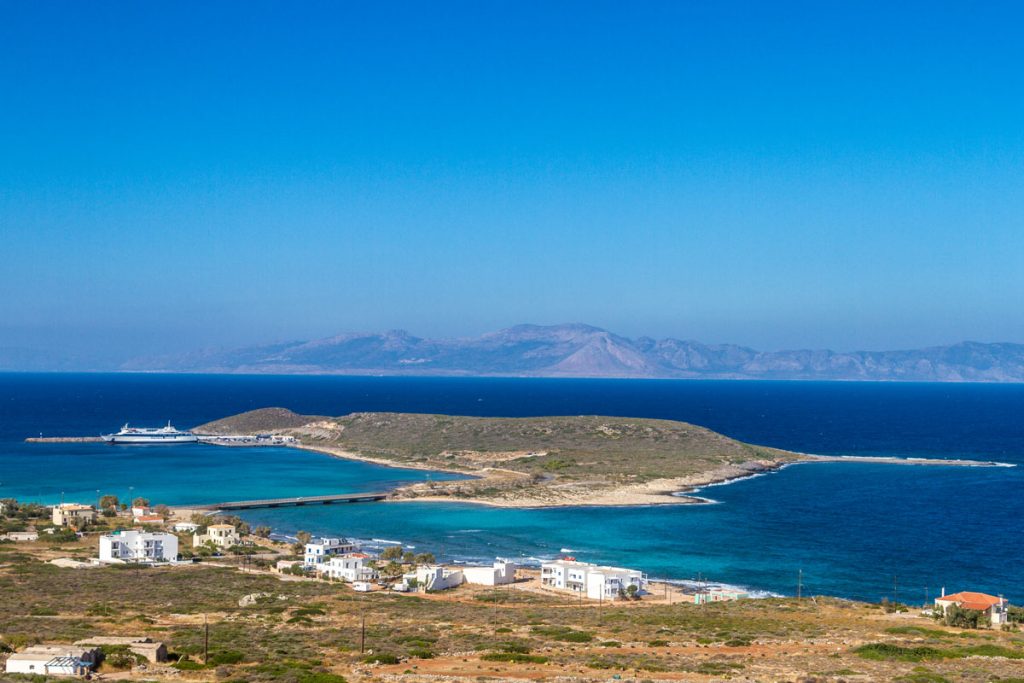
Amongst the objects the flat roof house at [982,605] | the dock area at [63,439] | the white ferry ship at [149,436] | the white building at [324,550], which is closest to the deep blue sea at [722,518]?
the dock area at [63,439]

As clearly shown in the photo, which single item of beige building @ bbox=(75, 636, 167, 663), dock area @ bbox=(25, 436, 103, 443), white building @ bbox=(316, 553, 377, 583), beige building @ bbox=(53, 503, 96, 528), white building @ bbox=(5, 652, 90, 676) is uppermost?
white building @ bbox=(5, 652, 90, 676)

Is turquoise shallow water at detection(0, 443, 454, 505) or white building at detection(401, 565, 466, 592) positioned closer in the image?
white building at detection(401, 565, 466, 592)

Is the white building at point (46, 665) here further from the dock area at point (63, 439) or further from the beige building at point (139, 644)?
the dock area at point (63, 439)

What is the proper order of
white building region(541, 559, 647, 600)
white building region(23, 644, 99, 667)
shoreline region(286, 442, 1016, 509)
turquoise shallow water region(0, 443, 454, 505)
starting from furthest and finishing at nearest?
1. turquoise shallow water region(0, 443, 454, 505)
2. shoreline region(286, 442, 1016, 509)
3. white building region(541, 559, 647, 600)
4. white building region(23, 644, 99, 667)

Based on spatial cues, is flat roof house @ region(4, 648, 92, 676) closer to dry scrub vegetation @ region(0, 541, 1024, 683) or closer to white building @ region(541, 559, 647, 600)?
dry scrub vegetation @ region(0, 541, 1024, 683)

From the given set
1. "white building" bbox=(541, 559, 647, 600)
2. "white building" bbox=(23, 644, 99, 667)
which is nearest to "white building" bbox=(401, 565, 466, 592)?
"white building" bbox=(541, 559, 647, 600)

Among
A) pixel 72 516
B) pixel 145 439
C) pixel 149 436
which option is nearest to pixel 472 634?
pixel 72 516

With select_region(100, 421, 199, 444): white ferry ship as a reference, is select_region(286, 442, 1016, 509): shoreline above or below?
below

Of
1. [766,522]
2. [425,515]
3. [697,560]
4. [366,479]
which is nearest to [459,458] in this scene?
[366,479]
